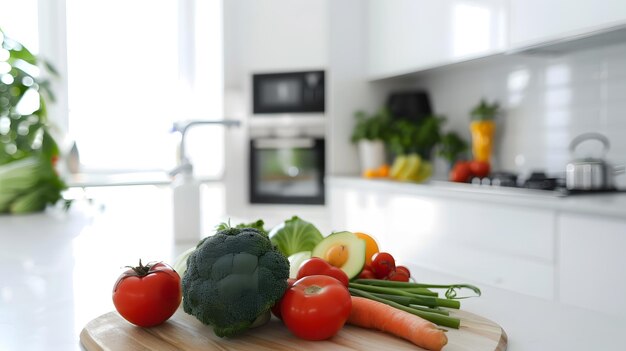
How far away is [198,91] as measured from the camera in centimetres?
450

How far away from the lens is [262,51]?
3998 mm

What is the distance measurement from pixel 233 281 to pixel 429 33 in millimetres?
2758

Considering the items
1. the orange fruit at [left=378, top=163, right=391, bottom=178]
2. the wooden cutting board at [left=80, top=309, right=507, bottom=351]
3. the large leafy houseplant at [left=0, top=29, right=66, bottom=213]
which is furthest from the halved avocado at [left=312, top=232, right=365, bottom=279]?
the orange fruit at [left=378, top=163, right=391, bottom=178]

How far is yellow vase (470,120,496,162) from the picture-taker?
3205mm

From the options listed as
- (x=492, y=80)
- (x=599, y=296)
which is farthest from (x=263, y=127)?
(x=599, y=296)

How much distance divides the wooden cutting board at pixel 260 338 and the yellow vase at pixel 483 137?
2475mm

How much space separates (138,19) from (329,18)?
1442 mm

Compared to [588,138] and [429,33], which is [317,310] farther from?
[429,33]

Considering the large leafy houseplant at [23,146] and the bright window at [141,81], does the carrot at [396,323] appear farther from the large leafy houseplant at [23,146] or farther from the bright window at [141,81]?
the bright window at [141,81]

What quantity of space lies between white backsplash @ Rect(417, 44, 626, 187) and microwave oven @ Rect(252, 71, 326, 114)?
0.79 metres

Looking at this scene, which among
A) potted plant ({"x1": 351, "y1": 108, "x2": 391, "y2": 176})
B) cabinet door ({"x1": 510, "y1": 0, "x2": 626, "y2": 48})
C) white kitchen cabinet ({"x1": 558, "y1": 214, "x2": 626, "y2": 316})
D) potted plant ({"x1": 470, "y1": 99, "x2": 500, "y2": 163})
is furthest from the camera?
potted plant ({"x1": 351, "y1": 108, "x2": 391, "y2": 176})

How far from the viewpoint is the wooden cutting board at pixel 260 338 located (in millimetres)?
755

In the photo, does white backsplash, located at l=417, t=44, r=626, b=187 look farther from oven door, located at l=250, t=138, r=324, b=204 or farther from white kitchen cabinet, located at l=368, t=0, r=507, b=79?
oven door, located at l=250, t=138, r=324, b=204

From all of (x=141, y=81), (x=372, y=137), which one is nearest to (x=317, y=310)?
(x=372, y=137)
